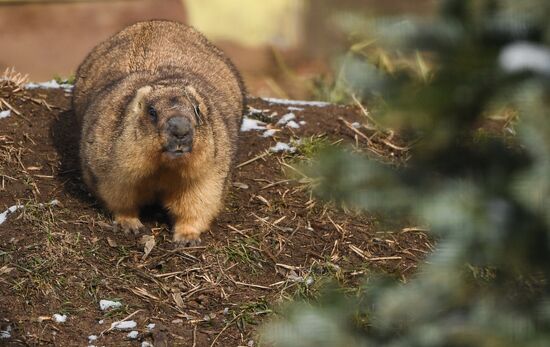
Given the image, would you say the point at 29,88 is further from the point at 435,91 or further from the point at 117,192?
the point at 435,91

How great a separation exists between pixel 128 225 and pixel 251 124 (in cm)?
189

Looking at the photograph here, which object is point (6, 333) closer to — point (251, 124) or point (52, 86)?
point (251, 124)

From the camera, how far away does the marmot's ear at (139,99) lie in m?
6.11

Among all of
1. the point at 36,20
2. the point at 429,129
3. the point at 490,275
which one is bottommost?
the point at 36,20

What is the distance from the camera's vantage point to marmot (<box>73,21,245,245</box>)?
5.93m

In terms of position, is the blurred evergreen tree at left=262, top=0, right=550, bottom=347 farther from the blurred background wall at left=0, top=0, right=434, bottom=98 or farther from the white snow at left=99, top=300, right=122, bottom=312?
the blurred background wall at left=0, top=0, right=434, bottom=98

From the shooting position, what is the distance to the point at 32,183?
6480 mm

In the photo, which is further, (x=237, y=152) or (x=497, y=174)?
(x=237, y=152)

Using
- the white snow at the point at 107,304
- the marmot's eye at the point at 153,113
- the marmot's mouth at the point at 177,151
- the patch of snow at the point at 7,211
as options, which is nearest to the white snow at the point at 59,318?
the white snow at the point at 107,304

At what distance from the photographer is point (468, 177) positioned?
228cm

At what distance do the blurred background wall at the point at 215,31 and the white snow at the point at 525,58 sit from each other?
344 inches

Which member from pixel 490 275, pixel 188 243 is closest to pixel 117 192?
pixel 188 243

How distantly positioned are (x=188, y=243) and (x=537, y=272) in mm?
4035

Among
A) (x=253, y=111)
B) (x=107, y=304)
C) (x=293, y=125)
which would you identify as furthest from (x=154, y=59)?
(x=107, y=304)
